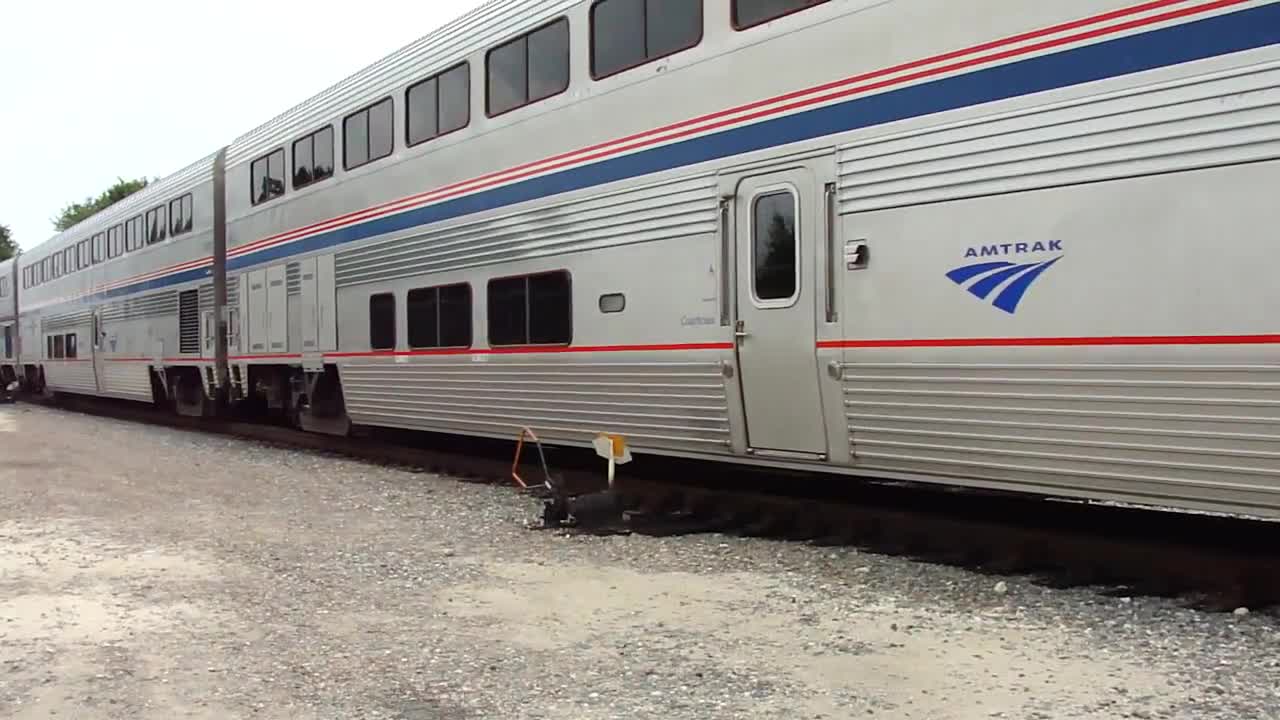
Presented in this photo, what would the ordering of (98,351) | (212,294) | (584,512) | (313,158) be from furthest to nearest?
(98,351)
(212,294)
(313,158)
(584,512)

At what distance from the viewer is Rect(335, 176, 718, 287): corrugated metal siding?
7340mm

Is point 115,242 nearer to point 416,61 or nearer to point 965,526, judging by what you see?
point 416,61

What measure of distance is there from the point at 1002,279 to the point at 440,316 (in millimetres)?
6122

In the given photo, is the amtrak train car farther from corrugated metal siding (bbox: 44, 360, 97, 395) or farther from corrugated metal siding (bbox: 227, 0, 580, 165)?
corrugated metal siding (bbox: 227, 0, 580, 165)

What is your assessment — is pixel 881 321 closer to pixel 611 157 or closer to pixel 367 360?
pixel 611 157

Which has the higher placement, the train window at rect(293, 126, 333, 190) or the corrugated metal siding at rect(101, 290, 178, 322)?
the train window at rect(293, 126, 333, 190)

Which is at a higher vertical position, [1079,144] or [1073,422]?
A: [1079,144]

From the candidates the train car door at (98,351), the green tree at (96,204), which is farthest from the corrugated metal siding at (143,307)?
the green tree at (96,204)

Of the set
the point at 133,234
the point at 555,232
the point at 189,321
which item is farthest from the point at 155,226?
the point at 555,232

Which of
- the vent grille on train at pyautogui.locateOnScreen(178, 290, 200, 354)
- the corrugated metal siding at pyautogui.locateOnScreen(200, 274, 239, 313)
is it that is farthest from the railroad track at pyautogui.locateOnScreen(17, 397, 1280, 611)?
the vent grille on train at pyautogui.locateOnScreen(178, 290, 200, 354)

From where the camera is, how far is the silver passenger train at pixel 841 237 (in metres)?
4.76

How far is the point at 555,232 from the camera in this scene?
860 centimetres

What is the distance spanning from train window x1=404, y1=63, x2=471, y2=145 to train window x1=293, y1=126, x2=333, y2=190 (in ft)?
6.84

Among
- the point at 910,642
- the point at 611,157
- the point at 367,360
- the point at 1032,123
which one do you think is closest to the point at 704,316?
the point at 611,157
